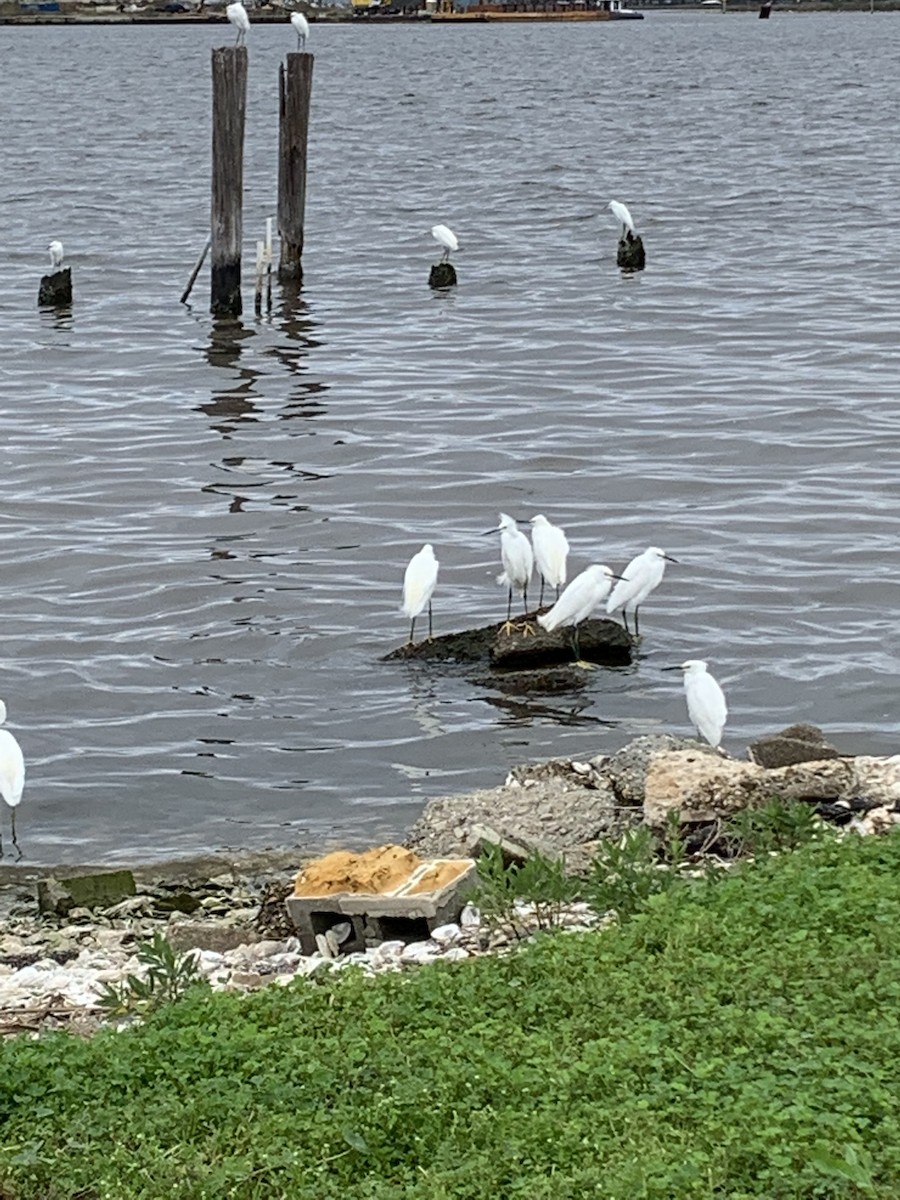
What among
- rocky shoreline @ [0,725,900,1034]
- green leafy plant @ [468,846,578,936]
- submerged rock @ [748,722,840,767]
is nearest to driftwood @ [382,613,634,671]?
rocky shoreline @ [0,725,900,1034]

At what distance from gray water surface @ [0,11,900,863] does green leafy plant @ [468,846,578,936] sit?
10.8 feet

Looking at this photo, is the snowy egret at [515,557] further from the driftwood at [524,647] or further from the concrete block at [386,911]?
the concrete block at [386,911]

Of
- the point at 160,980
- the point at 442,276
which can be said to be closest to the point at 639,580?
the point at 160,980

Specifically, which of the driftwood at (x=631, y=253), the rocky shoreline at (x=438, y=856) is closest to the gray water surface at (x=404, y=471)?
the driftwood at (x=631, y=253)

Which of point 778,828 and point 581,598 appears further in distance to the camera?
point 581,598

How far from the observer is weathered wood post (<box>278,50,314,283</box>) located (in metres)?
24.7

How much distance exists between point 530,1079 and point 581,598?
6995 millimetres

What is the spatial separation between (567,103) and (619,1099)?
6050 centimetres

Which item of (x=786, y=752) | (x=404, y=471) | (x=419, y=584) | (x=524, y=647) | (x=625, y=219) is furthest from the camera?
(x=625, y=219)

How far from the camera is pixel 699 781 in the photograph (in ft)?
28.5

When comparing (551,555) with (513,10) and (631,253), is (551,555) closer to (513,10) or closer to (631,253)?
(631,253)

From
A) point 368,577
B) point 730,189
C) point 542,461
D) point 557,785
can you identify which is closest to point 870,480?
point 542,461

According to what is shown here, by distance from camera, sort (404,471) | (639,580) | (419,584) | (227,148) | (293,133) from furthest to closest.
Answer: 1. (293,133)
2. (227,148)
3. (404,471)
4. (419,584)
5. (639,580)

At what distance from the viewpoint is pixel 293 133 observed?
25062 mm
